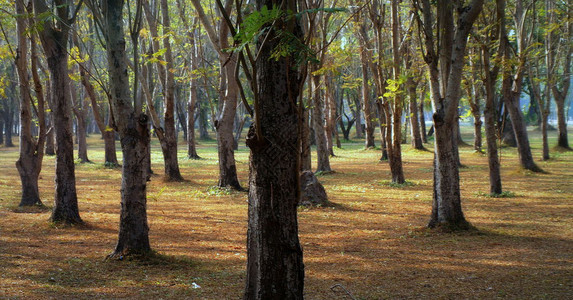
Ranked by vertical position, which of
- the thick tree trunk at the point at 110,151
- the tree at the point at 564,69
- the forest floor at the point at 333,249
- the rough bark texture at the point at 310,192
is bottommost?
the forest floor at the point at 333,249

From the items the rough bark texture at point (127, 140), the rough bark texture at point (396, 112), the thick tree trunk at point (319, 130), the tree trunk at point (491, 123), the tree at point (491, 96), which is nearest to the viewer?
the rough bark texture at point (127, 140)

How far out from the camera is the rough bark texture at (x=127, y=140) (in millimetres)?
6426

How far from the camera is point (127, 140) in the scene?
253 inches

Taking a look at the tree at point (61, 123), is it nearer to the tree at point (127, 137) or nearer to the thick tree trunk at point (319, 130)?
the tree at point (127, 137)

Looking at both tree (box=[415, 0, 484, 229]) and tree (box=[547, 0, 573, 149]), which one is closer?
tree (box=[415, 0, 484, 229])

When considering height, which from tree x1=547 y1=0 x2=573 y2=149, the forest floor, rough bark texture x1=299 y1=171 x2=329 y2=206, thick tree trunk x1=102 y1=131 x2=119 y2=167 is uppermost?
tree x1=547 y1=0 x2=573 y2=149

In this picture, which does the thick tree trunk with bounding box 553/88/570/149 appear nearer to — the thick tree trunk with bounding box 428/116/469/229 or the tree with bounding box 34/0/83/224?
the thick tree trunk with bounding box 428/116/469/229

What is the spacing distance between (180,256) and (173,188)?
9.42 m

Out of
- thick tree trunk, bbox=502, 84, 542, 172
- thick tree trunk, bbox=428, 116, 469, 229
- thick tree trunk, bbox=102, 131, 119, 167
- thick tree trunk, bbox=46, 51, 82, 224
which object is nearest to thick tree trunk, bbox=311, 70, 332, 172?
thick tree trunk, bbox=502, 84, 542, 172

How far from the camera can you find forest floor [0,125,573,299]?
554cm

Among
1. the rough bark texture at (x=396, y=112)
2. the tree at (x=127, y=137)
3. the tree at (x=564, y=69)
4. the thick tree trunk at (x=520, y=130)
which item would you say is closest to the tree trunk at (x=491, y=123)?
the rough bark texture at (x=396, y=112)

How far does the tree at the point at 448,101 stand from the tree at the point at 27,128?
8.25m

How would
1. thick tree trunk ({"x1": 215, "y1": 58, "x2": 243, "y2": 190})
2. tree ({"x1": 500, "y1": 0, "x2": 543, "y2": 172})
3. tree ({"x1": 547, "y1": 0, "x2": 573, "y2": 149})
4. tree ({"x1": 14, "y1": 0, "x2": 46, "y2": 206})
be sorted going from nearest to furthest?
tree ({"x1": 14, "y1": 0, "x2": 46, "y2": 206}) → thick tree trunk ({"x1": 215, "y1": 58, "x2": 243, "y2": 190}) → tree ({"x1": 500, "y1": 0, "x2": 543, "y2": 172}) → tree ({"x1": 547, "y1": 0, "x2": 573, "y2": 149})

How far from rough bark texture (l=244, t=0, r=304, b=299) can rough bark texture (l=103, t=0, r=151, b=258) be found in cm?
313
